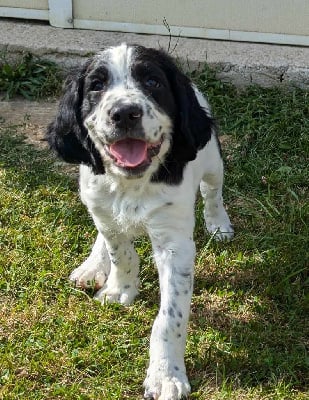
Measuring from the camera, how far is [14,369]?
387cm

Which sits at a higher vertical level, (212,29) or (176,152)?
(176,152)

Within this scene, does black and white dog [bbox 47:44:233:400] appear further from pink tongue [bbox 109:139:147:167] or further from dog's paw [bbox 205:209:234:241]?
dog's paw [bbox 205:209:234:241]

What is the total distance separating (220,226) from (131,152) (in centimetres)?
153

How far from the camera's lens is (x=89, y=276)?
4508mm

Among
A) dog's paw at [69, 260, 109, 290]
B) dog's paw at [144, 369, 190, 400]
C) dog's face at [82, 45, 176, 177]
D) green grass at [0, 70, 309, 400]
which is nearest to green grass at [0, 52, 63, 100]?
green grass at [0, 70, 309, 400]

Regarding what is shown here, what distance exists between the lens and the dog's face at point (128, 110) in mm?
3455

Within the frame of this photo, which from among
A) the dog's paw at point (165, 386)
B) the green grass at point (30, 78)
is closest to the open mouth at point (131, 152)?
the dog's paw at point (165, 386)

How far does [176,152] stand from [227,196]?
164 cm

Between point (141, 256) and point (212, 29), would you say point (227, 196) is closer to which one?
point (141, 256)

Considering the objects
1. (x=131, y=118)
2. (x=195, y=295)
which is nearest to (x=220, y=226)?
(x=195, y=295)

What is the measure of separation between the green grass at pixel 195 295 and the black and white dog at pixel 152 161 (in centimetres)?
28

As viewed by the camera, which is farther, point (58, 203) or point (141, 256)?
point (58, 203)

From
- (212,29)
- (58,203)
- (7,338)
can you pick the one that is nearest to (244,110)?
(212,29)

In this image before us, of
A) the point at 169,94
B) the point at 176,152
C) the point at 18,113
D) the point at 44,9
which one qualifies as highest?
the point at 169,94
